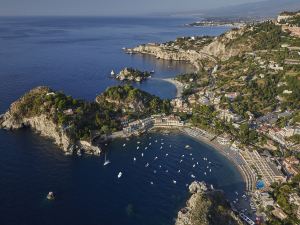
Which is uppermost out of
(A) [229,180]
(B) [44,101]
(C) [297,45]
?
(C) [297,45]

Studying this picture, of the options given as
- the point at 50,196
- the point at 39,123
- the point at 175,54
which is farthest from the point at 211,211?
the point at 175,54

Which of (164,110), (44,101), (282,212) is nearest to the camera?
(282,212)

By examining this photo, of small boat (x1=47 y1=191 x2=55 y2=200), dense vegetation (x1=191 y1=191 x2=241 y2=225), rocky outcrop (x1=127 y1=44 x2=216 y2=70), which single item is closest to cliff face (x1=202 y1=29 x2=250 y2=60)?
rocky outcrop (x1=127 y1=44 x2=216 y2=70)

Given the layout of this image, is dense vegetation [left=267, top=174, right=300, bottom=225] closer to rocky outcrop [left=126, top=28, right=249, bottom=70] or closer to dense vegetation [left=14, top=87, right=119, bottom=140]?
dense vegetation [left=14, top=87, right=119, bottom=140]

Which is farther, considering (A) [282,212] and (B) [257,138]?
(B) [257,138]

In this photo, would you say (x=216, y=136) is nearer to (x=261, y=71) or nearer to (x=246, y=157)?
(x=246, y=157)

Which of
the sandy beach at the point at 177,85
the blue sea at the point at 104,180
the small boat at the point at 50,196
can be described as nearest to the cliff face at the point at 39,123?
the blue sea at the point at 104,180

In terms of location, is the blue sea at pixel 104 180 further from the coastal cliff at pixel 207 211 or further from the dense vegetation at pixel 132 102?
the dense vegetation at pixel 132 102

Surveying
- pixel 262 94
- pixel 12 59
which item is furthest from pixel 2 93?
pixel 262 94
